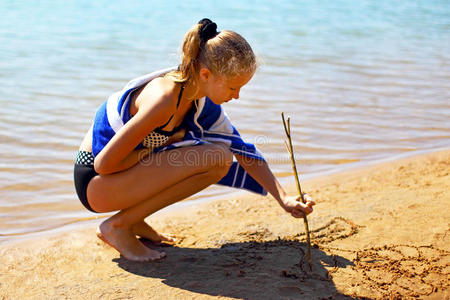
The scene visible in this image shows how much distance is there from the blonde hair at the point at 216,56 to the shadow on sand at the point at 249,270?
2.57 feet

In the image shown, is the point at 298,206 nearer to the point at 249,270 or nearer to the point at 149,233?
the point at 249,270

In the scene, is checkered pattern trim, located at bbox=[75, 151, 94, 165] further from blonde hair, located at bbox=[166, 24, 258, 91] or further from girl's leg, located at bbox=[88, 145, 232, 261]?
blonde hair, located at bbox=[166, 24, 258, 91]

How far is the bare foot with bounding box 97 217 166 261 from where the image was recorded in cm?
233

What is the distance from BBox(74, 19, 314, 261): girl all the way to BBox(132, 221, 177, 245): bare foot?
0.05 metres

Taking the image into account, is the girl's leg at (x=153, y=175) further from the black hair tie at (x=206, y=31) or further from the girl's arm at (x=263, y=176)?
the black hair tie at (x=206, y=31)

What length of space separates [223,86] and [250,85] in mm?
3660

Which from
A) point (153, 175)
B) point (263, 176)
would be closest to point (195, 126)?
point (153, 175)

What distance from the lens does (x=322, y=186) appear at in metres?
3.38

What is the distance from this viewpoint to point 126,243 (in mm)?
2332

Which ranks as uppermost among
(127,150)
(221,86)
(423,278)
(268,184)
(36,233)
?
(221,86)

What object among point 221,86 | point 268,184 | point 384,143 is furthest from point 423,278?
point 384,143

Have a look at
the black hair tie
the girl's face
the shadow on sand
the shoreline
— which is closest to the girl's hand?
the shadow on sand

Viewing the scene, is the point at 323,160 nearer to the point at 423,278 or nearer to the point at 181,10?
the point at 423,278

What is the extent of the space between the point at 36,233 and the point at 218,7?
1033 centimetres
